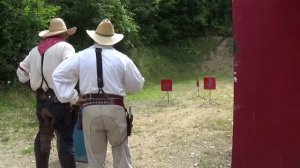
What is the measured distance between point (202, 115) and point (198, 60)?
1776cm

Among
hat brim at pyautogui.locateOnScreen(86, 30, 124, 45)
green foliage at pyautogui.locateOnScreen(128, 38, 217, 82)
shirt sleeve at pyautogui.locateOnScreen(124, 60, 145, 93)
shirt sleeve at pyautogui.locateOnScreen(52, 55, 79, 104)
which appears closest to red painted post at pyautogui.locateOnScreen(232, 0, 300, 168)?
shirt sleeve at pyautogui.locateOnScreen(124, 60, 145, 93)

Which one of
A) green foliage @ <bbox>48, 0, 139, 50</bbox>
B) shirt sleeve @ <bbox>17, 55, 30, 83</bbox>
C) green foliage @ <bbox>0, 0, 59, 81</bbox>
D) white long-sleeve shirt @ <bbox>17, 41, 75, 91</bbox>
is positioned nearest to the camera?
white long-sleeve shirt @ <bbox>17, 41, 75, 91</bbox>

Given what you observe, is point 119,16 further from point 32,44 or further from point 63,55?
point 63,55

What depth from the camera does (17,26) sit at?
47.3 ft

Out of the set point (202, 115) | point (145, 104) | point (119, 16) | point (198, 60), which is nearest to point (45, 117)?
point (202, 115)

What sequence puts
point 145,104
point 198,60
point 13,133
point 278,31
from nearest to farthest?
point 278,31 → point 13,133 → point 145,104 → point 198,60

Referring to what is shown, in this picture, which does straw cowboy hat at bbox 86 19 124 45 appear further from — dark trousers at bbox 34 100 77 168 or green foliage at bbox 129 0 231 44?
green foliage at bbox 129 0 231 44

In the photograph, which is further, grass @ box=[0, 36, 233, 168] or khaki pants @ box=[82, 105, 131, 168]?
grass @ box=[0, 36, 233, 168]

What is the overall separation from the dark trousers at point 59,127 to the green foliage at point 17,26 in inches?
364

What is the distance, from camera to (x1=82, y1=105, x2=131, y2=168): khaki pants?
445cm

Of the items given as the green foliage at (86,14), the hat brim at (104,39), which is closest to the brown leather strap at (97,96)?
the hat brim at (104,39)

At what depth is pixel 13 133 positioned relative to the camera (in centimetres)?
920

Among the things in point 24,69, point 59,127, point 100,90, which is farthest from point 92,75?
point 24,69

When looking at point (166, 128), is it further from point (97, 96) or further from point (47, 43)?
point (97, 96)
